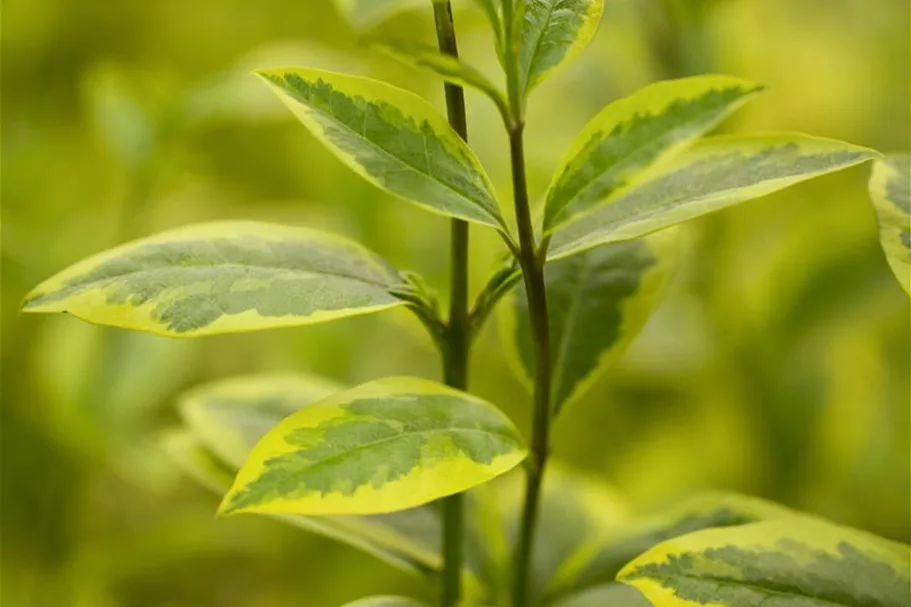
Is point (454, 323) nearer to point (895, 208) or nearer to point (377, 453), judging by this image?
point (377, 453)

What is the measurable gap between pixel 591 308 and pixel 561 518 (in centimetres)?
16

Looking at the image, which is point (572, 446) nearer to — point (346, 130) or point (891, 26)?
point (891, 26)

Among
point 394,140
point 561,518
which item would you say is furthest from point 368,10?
point 561,518

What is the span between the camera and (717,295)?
901 millimetres

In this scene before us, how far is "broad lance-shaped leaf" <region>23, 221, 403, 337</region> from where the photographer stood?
378 millimetres

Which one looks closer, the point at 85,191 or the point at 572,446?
the point at 572,446

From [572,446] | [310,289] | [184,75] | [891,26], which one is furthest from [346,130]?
[184,75]

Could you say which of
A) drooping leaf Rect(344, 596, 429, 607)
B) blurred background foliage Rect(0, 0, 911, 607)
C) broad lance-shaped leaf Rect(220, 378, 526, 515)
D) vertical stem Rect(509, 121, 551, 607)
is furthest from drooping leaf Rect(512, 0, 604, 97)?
blurred background foliage Rect(0, 0, 911, 607)

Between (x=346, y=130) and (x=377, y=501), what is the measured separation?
0.45ft

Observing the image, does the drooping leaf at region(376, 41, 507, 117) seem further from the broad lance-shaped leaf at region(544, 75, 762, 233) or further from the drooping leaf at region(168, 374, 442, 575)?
the drooping leaf at region(168, 374, 442, 575)

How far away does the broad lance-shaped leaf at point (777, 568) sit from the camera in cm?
39

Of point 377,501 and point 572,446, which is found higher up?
point 377,501

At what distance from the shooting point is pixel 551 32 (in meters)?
0.38

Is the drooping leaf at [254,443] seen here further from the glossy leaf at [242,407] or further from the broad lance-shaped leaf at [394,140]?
the broad lance-shaped leaf at [394,140]
